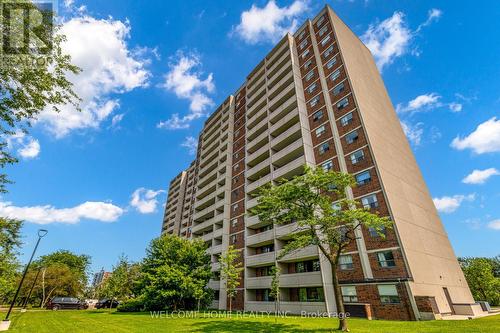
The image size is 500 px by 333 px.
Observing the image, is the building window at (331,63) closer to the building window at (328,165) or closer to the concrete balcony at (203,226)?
the building window at (328,165)

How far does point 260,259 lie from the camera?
33906 millimetres

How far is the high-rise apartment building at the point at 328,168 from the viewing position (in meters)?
22.4

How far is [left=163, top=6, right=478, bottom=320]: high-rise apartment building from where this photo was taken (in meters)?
22.4

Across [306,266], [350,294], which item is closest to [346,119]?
[306,266]

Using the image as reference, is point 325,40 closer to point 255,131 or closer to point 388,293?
point 255,131

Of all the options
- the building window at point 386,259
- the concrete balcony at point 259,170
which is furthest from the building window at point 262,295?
the concrete balcony at point 259,170

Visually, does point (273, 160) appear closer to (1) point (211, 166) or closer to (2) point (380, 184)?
(2) point (380, 184)

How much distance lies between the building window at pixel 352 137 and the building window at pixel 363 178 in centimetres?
429

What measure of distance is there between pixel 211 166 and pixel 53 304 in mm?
37205

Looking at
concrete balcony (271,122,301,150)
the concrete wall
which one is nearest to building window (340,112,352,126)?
the concrete wall

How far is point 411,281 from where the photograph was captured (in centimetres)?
2025

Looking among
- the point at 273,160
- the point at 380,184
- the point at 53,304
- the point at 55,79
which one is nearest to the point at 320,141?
the point at 273,160

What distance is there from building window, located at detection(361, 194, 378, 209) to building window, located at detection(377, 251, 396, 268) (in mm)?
4423

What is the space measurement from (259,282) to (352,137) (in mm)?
21893
